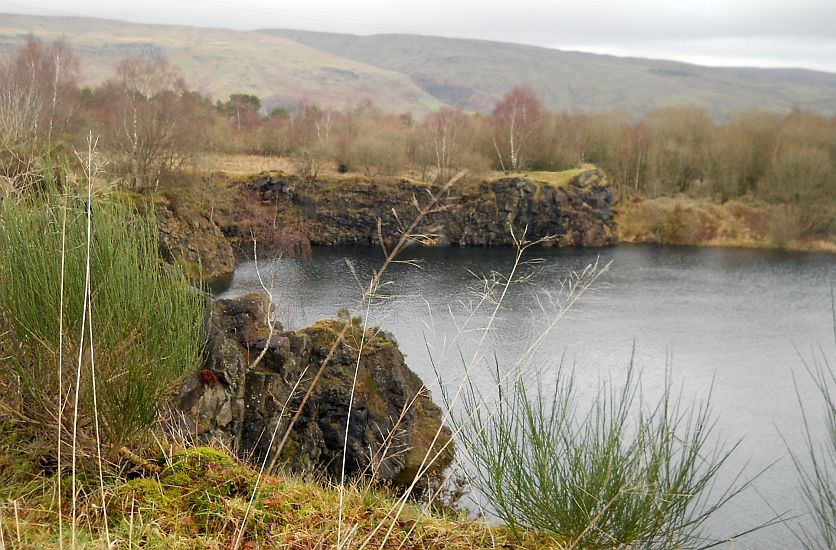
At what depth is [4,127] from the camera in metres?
16.3

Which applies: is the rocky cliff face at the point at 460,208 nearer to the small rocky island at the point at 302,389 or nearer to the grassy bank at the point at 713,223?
the grassy bank at the point at 713,223

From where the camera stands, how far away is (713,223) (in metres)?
59.0

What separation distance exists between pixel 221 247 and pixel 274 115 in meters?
35.0

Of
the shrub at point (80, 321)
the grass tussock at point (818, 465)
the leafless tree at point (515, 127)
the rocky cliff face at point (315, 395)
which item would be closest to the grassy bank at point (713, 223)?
the leafless tree at point (515, 127)

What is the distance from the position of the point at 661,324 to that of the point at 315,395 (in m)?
18.9

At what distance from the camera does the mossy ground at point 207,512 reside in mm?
4117

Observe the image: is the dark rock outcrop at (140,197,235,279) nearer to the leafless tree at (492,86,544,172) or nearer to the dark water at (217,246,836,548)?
the dark water at (217,246,836,548)

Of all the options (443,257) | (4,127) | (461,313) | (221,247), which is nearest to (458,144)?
(443,257)

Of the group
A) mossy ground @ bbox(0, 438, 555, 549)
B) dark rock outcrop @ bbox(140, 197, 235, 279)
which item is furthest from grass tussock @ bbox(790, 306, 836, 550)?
dark rock outcrop @ bbox(140, 197, 235, 279)

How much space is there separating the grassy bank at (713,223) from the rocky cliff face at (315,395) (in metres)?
45.2

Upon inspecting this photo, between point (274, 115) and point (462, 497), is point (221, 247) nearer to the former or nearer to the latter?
point (462, 497)

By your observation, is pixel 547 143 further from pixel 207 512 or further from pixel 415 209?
pixel 207 512

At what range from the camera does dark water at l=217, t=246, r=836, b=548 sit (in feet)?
59.5

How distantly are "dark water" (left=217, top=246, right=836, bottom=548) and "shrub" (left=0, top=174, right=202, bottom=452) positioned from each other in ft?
16.7
